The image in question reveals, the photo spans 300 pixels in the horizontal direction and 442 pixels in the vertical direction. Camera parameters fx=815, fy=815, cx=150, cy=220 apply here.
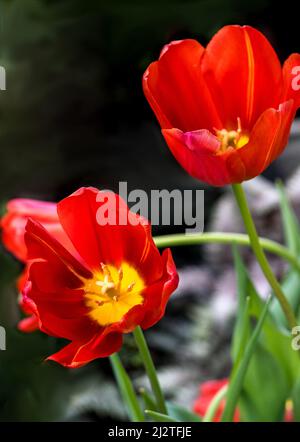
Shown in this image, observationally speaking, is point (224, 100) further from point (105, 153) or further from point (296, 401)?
point (105, 153)

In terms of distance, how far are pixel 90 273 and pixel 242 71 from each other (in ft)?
0.39

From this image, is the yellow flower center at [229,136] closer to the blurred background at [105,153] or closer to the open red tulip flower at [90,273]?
the open red tulip flower at [90,273]

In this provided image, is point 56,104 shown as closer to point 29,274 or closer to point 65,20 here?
point 65,20

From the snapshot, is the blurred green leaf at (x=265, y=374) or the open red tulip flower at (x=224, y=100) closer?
the open red tulip flower at (x=224, y=100)

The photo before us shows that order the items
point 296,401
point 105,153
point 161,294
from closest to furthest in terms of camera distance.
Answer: point 161,294, point 296,401, point 105,153

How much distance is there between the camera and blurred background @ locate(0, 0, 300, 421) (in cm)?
97

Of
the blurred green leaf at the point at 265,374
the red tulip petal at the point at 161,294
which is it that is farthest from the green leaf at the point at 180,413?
the red tulip petal at the point at 161,294

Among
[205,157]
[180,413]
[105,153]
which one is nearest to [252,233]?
[205,157]

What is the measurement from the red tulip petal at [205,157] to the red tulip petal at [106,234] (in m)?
0.03

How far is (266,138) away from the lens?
35 cm

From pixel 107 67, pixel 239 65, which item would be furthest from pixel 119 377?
pixel 107 67

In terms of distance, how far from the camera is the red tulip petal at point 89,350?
0.33 metres

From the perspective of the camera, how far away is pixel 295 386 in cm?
45

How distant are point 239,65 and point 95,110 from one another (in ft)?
2.63
